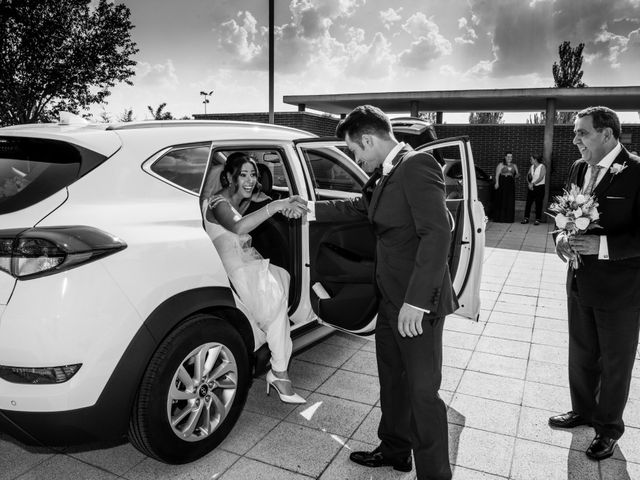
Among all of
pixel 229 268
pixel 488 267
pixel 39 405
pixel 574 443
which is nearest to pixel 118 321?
pixel 39 405

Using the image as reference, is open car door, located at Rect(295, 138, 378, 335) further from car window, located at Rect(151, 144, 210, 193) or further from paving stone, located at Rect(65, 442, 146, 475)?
paving stone, located at Rect(65, 442, 146, 475)

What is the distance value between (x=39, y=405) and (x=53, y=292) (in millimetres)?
481

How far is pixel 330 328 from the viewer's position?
12.6ft

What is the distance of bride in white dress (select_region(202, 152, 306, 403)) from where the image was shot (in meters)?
3.02

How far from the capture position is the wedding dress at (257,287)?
307 cm

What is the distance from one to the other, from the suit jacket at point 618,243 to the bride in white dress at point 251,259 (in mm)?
1656

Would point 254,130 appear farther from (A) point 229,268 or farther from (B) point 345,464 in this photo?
(B) point 345,464

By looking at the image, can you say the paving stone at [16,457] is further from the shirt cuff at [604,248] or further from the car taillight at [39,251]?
the shirt cuff at [604,248]

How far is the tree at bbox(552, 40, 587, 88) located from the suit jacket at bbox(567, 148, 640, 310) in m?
42.0

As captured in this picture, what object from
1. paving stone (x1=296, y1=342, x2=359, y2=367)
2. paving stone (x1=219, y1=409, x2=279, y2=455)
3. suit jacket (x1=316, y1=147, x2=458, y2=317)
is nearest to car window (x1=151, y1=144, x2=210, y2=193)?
suit jacket (x1=316, y1=147, x2=458, y2=317)

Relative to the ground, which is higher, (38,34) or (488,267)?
(38,34)

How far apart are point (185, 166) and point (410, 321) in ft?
4.87

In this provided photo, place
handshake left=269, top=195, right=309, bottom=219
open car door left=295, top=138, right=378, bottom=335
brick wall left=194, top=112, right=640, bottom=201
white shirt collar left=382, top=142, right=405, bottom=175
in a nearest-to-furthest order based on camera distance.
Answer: white shirt collar left=382, top=142, right=405, bottom=175, handshake left=269, top=195, right=309, bottom=219, open car door left=295, top=138, right=378, bottom=335, brick wall left=194, top=112, right=640, bottom=201

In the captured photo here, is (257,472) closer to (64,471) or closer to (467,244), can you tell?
(64,471)
